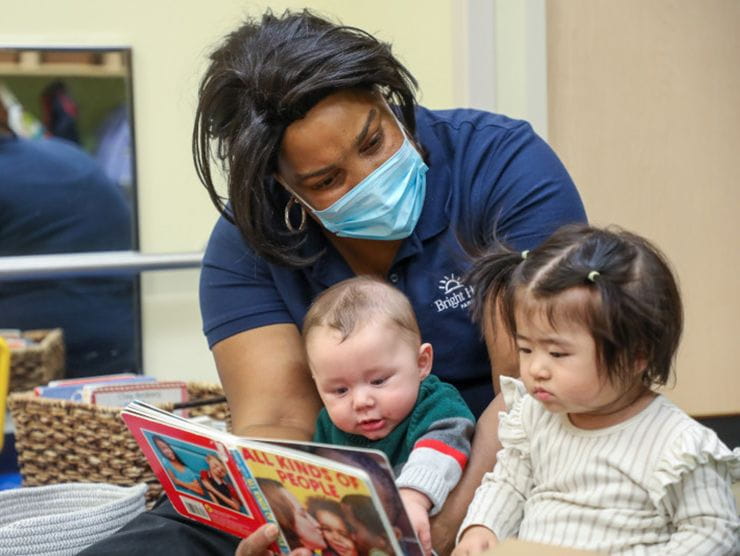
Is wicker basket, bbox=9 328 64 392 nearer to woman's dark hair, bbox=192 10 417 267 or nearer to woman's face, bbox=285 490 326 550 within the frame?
woman's dark hair, bbox=192 10 417 267

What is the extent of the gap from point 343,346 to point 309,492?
0.35 m

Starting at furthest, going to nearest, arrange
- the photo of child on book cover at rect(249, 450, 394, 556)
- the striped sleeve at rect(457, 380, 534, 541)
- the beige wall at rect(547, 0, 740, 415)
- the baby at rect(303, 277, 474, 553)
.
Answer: the beige wall at rect(547, 0, 740, 415), the baby at rect(303, 277, 474, 553), the striped sleeve at rect(457, 380, 534, 541), the photo of child on book cover at rect(249, 450, 394, 556)

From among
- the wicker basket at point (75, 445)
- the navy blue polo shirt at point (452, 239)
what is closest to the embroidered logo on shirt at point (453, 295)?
the navy blue polo shirt at point (452, 239)

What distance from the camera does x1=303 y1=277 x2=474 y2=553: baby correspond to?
1.66 m

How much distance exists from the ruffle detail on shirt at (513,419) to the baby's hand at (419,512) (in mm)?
138

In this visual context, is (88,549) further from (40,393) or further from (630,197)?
(630,197)

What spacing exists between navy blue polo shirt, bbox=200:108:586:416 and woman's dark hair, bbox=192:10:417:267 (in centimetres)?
7

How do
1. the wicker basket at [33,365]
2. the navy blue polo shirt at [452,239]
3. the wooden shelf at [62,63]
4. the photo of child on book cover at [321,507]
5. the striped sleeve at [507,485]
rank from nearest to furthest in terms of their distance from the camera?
the photo of child on book cover at [321,507] → the striped sleeve at [507,485] → the navy blue polo shirt at [452,239] → the wicker basket at [33,365] → the wooden shelf at [62,63]

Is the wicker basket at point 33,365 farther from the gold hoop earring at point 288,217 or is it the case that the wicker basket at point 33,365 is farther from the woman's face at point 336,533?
the woman's face at point 336,533

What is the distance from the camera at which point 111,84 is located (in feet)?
11.6

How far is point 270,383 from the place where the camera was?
187 cm

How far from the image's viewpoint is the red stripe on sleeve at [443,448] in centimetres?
160

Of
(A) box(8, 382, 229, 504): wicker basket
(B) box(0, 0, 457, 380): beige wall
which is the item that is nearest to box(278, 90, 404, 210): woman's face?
(A) box(8, 382, 229, 504): wicker basket

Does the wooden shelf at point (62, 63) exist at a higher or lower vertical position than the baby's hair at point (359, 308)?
higher
